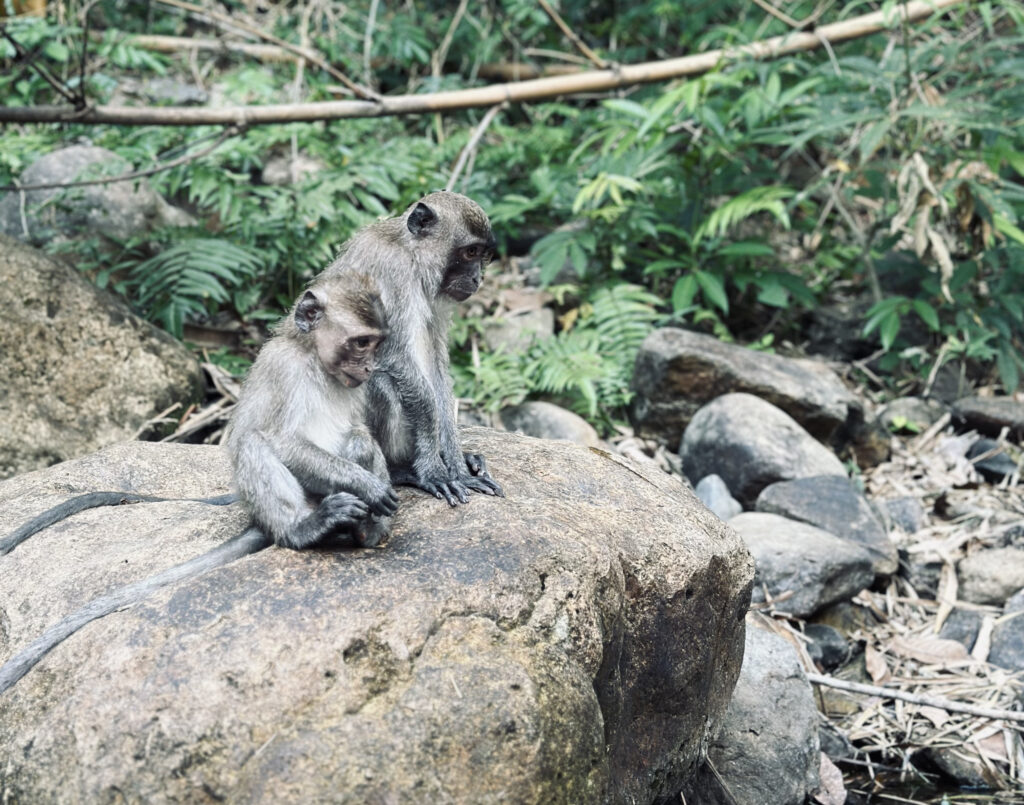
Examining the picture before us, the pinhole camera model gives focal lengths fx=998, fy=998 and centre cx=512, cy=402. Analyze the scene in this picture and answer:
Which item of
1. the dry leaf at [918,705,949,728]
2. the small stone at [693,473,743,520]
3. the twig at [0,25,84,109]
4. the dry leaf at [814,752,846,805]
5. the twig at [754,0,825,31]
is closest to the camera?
the dry leaf at [814,752,846,805]

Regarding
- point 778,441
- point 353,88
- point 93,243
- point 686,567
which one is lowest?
point 778,441

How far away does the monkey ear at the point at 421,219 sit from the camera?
16.3 ft

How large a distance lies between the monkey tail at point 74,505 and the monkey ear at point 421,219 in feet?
5.17

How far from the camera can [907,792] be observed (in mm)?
5469

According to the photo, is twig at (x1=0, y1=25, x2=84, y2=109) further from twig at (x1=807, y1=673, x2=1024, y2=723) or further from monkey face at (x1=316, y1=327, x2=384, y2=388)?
twig at (x1=807, y1=673, x2=1024, y2=723)

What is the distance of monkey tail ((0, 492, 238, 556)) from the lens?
4.34 metres

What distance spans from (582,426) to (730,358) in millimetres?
1490

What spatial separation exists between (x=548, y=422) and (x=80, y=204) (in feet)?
15.1

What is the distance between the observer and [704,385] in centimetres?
841

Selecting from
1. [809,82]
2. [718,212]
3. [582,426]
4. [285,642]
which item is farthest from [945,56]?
[285,642]

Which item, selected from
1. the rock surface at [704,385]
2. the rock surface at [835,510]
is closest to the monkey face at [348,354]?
the rock surface at [835,510]

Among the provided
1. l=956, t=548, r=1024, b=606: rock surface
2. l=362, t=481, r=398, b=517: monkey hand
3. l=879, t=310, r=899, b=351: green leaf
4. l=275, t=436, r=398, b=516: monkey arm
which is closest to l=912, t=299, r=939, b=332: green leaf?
l=879, t=310, r=899, b=351: green leaf

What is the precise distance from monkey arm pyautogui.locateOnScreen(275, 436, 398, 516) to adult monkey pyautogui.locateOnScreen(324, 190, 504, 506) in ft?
2.00

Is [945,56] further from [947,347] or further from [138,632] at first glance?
[138,632]
